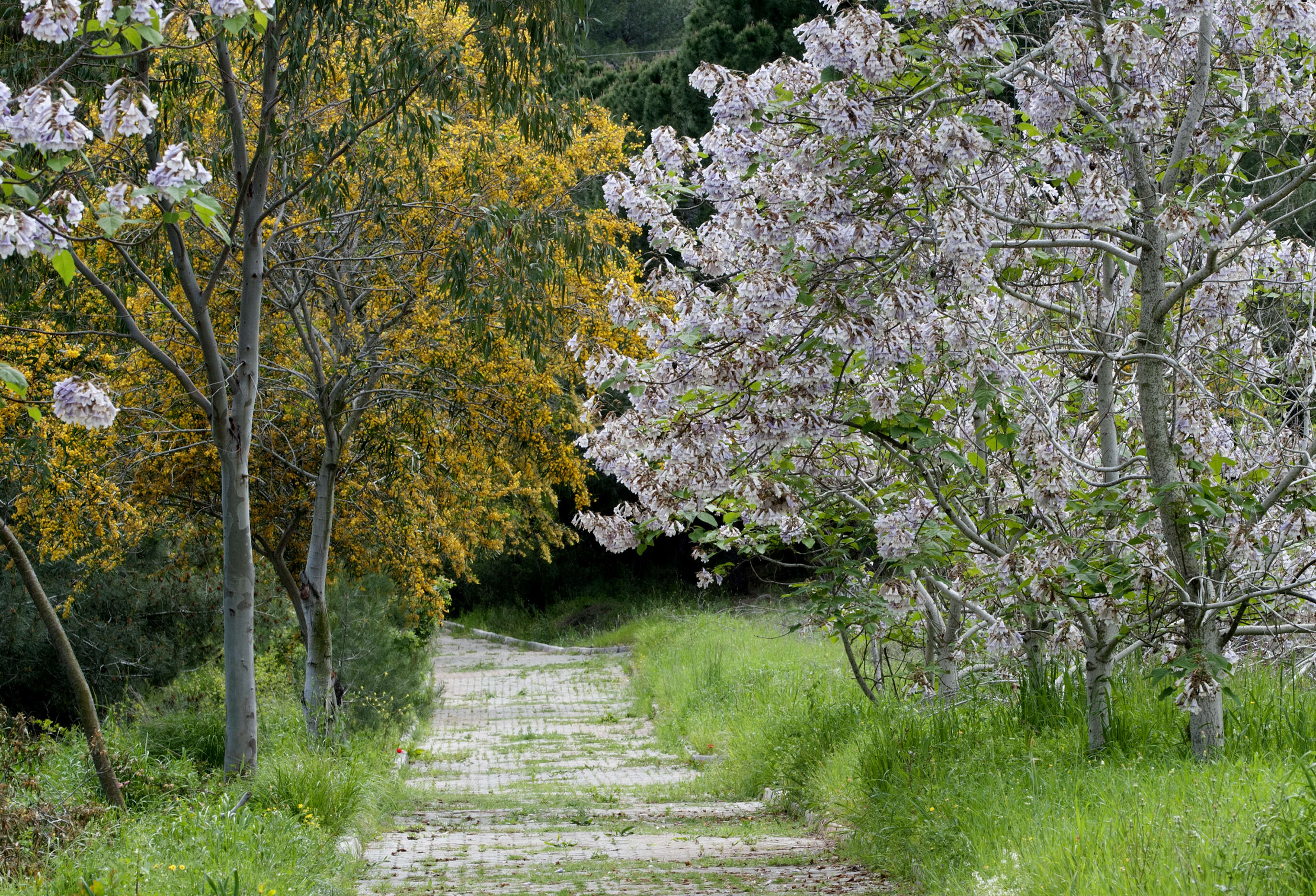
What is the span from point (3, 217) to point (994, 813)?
15.2 feet

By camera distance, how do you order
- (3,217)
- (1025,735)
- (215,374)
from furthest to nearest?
1. (215,374)
2. (1025,735)
3. (3,217)

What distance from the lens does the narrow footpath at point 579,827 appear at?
649 centimetres

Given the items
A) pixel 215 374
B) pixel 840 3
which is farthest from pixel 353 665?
pixel 840 3

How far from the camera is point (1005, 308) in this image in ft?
22.8

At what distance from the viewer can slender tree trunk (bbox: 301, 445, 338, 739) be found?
1042cm

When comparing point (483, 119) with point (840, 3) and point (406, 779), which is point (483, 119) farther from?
point (406, 779)

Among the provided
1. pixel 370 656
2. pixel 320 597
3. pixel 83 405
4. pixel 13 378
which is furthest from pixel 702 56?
pixel 13 378

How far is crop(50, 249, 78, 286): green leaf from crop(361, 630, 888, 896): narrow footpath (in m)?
3.94

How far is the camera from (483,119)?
34.8 feet

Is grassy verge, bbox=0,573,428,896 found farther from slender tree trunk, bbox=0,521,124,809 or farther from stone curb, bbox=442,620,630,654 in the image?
stone curb, bbox=442,620,630,654

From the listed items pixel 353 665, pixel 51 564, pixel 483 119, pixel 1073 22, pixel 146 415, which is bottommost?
pixel 353 665

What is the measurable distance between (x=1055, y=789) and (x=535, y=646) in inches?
910

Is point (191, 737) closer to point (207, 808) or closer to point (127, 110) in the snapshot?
point (207, 808)

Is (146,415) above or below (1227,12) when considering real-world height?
below
